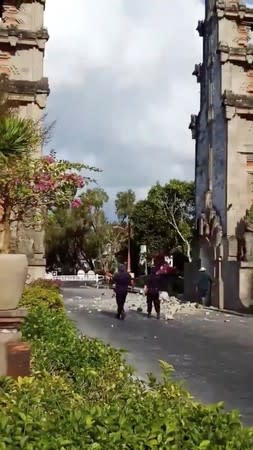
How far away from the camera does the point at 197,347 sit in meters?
15.5

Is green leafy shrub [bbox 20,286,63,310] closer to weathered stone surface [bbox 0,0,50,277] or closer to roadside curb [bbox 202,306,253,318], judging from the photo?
roadside curb [bbox 202,306,253,318]

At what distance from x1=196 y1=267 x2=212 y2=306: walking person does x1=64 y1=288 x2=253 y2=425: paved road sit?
3.59m

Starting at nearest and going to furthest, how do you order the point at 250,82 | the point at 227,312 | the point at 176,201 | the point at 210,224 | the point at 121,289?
the point at 121,289
the point at 227,312
the point at 250,82
the point at 210,224
the point at 176,201

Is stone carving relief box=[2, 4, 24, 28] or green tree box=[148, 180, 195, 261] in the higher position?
stone carving relief box=[2, 4, 24, 28]

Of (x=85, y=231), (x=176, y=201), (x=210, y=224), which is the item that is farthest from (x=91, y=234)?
(x=210, y=224)

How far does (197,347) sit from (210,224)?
53.3ft

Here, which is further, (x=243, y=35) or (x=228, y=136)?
(x=243, y=35)

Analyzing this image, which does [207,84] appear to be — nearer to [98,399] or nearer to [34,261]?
[34,261]

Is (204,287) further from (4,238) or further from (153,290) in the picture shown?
(4,238)

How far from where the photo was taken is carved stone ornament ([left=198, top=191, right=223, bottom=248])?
30.5 m

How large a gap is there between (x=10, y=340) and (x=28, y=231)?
18.4 m

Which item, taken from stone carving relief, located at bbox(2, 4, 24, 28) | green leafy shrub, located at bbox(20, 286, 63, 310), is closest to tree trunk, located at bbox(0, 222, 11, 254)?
green leafy shrub, located at bbox(20, 286, 63, 310)

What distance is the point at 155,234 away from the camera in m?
65.8

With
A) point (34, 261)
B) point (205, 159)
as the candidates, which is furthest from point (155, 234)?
point (34, 261)
